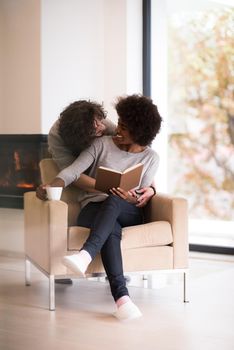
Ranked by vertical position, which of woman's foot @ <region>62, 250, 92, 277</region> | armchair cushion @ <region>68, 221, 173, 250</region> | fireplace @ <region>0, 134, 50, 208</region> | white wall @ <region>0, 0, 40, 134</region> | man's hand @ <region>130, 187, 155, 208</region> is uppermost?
white wall @ <region>0, 0, 40, 134</region>

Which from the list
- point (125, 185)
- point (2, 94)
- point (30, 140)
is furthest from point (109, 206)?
point (2, 94)

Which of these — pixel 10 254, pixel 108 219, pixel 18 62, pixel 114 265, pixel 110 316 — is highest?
pixel 18 62

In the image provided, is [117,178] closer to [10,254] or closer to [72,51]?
[72,51]

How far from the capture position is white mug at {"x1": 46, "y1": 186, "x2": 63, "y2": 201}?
1.69 metres

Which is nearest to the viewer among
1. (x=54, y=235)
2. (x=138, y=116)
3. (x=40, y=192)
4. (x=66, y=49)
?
(x=66, y=49)

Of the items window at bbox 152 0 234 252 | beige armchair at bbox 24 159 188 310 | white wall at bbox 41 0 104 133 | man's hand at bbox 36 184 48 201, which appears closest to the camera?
white wall at bbox 41 0 104 133

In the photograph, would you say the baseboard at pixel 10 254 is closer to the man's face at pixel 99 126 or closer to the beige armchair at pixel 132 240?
the beige armchair at pixel 132 240

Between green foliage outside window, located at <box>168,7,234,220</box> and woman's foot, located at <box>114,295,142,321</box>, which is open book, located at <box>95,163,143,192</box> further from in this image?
green foliage outside window, located at <box>168,7,234,220</box>

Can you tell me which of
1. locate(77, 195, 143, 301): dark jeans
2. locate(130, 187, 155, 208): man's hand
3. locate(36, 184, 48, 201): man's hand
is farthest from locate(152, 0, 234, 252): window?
locate(36, 184, 48, 201): man's hand

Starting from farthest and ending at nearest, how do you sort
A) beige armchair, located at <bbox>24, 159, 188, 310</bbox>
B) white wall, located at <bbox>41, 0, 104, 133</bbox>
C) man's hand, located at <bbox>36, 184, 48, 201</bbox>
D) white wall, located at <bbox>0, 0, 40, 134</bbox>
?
beige armchair, located at <bbox>24, 159, 188, 310</bbox> → man's hand, located at <bbox>36, 184, 48, 201</bbox> → white wall, located at <bbox>41, 0, 104, 133</bbox> → white wall, located at <bbox>0, 0, 40, 134</bbox>

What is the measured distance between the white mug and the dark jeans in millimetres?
123

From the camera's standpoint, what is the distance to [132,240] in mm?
1773

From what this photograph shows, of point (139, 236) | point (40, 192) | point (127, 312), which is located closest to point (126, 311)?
point (127, 312)

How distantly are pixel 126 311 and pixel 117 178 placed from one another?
1.24 ft
